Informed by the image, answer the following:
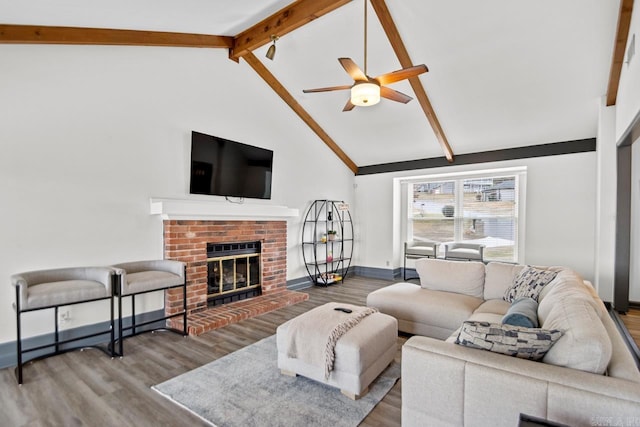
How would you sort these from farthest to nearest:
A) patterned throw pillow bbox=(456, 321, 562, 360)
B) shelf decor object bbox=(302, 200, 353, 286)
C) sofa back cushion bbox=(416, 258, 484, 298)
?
shelf decor object bbox=(302, 200, 353, 286)
sofa back cushion bbox=(416, 258, 484, 298)
patterned throw pillow bbox=(456, 321, 562, 360)

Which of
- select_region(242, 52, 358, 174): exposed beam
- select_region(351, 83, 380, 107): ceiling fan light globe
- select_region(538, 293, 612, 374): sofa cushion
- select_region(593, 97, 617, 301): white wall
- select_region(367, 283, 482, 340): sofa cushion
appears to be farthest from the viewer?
select_region(242, 52, 358, 174): exposed beam

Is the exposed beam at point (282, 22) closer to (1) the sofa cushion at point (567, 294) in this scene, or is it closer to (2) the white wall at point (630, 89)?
(2) the white wall at point (630, 89)

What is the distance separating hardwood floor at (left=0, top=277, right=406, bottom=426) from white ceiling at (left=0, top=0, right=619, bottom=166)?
2.86 meters

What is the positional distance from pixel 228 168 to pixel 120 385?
9.18 ft

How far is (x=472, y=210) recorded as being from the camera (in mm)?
6148

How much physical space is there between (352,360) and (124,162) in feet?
10.2

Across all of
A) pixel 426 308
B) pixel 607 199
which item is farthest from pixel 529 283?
pixel 607 199

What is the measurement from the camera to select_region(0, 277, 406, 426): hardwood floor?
6.72 ft

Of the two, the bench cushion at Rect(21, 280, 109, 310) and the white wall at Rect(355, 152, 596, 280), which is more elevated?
the white wall at Rect(355, 152, 596, 280)

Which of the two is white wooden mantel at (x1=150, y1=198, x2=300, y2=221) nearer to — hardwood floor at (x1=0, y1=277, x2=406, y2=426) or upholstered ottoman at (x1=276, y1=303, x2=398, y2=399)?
hardwood floor at (x1=0, y1=277, x2=406, y2=426)

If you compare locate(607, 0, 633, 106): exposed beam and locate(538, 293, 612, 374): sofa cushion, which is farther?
locate(607, 0, 633, 106): exposed beam

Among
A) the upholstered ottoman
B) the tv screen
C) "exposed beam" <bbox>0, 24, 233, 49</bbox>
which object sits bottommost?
the upholstered ottoman

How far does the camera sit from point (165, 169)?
3.85 m

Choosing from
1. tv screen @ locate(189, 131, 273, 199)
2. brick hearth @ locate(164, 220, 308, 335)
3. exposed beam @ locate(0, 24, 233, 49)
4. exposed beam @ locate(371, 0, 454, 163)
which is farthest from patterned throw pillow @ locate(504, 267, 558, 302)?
exposed beam @ locate(0, 24, 233, 49)
